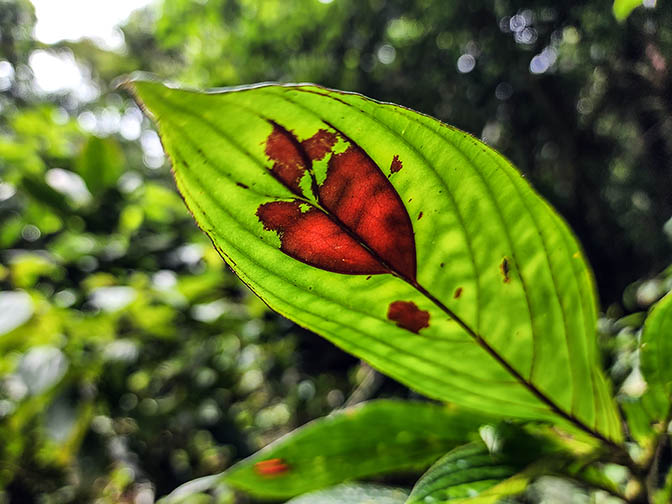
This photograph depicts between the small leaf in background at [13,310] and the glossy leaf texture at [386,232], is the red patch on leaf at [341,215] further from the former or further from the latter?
the small leaf in background at [13,310]

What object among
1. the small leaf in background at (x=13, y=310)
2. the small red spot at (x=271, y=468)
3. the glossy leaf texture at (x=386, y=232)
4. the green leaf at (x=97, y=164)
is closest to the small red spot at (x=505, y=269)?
the glossy leaf texture at (x=386, y=232)

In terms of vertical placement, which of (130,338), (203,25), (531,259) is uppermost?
(203,25)

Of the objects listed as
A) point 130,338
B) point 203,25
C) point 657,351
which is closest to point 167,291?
point 130,338

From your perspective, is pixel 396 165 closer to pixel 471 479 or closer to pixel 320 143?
pixel 320 143

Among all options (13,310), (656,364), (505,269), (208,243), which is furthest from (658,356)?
(208,243)

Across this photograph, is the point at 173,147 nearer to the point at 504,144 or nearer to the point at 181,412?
the point at 504,144

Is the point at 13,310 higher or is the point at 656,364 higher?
the point at 13,310

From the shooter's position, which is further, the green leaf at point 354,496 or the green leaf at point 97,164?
the green leaf at point 97,164
